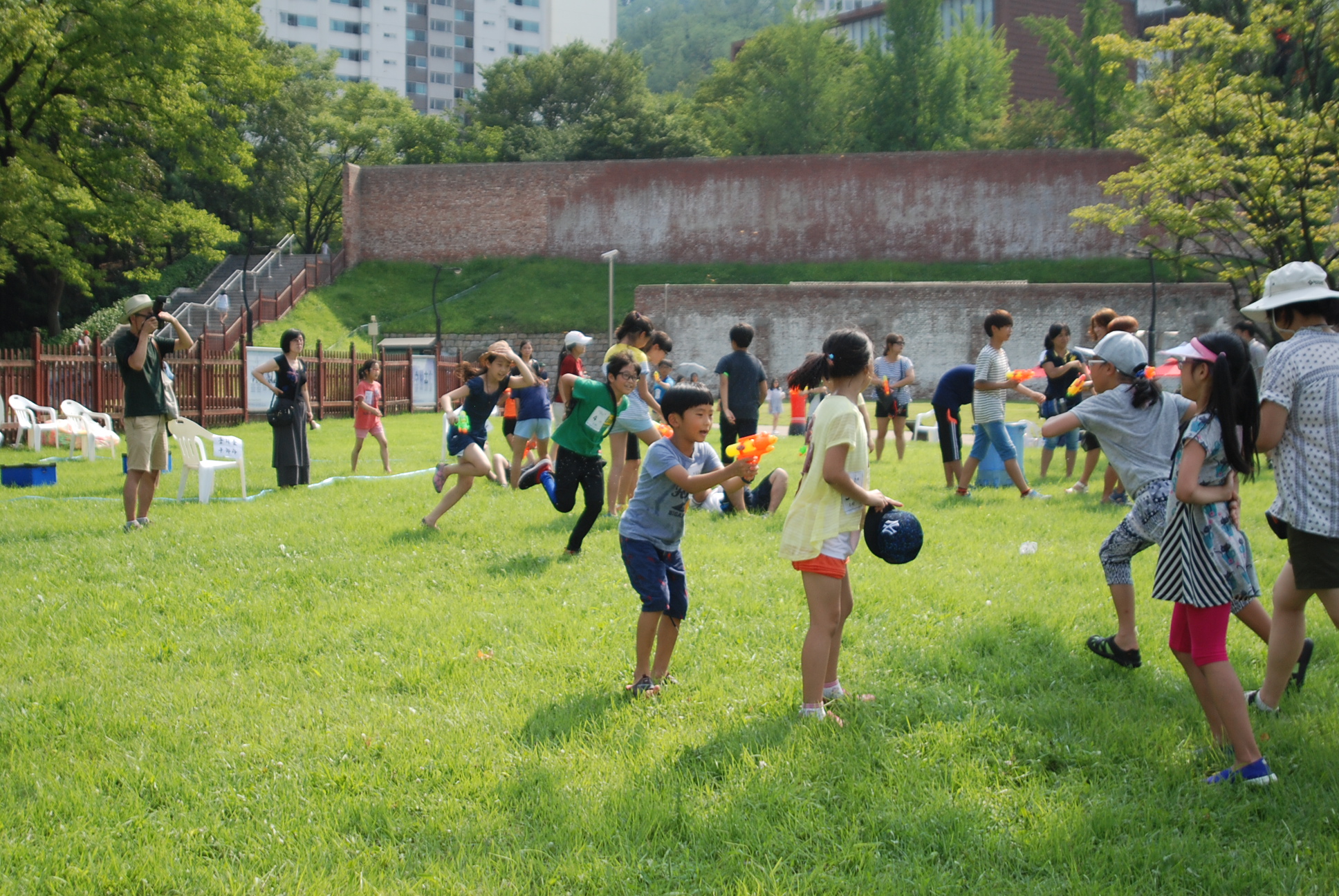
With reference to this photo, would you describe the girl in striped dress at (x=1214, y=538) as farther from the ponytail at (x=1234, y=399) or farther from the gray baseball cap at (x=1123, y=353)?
the gray baseball cap at (x=1123, y=353)

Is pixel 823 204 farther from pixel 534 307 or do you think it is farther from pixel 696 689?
pixel 696 689

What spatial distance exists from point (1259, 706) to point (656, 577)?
2.63 meters

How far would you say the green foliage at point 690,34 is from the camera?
114m

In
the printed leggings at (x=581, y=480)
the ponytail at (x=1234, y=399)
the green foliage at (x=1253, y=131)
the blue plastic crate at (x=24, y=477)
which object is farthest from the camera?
the green foliage at (x=1253, y=131)

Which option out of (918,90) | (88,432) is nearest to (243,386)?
(88,432)

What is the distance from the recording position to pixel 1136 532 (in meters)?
4.74

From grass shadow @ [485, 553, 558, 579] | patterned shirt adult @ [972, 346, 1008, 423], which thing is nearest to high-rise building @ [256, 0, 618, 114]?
patterned shirt adult @ [972, 346, 1008, 423]

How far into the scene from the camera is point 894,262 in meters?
47.8

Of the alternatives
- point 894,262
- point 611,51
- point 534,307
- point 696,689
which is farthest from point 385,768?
point 611,51

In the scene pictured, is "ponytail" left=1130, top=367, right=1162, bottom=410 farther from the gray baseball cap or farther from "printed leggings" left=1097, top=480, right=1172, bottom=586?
"printed leggings" left=1097, top=480, right=1172, bottom=586

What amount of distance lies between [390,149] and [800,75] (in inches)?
966

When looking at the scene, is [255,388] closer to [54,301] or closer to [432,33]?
[54,301]

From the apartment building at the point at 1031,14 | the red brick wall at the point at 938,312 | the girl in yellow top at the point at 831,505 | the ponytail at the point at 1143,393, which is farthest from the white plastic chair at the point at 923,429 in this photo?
the apartment building at the point at 1031,14

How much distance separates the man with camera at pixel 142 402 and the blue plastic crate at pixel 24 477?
4370mm
